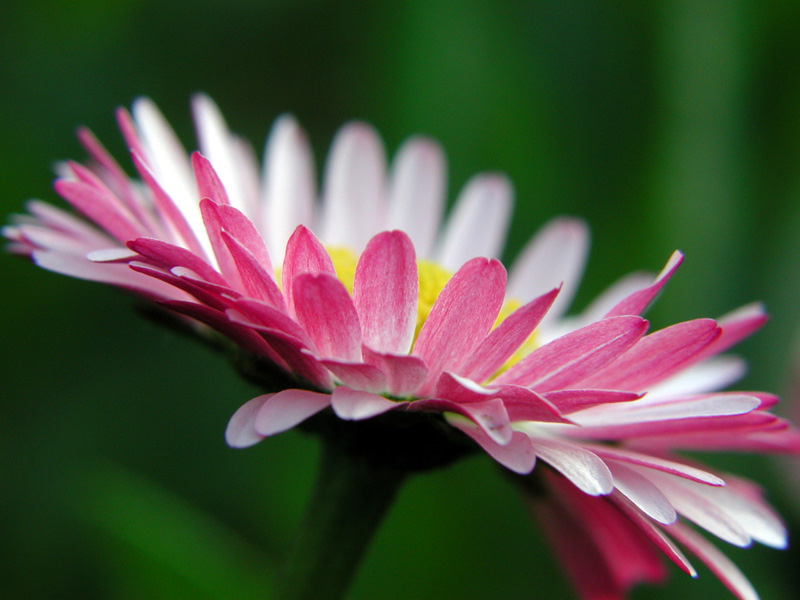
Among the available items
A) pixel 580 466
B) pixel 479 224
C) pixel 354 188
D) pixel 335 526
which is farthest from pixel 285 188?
pixel 580 466

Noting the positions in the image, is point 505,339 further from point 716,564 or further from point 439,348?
point 716,564

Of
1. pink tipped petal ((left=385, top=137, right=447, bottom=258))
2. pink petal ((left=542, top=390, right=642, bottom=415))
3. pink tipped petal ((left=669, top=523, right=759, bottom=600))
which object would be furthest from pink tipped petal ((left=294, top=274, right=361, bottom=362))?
pink tipped petal ((left=385, top=137, right=447, bottom=258))

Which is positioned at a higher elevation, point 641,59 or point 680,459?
point 641,59

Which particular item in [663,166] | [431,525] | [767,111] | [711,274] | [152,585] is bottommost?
[152,585]

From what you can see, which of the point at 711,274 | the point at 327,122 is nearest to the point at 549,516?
the point at 711,274

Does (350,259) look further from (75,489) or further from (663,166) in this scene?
(663,166)

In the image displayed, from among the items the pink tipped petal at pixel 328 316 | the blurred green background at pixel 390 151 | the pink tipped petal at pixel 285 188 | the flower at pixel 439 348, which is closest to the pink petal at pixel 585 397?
the flower at pixel 439 348

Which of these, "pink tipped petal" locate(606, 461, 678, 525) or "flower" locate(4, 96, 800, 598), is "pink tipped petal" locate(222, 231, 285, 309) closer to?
"flower" locate(4, 96, 800, 598)
